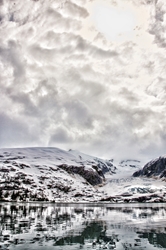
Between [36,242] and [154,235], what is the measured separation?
1931 cm

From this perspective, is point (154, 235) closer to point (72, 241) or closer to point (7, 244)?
point (72, 241)

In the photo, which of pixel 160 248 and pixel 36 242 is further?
pixel 36 242

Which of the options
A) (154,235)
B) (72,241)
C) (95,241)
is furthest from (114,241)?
(154,235)

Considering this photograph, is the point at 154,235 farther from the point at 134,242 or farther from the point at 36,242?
the point at 36,242

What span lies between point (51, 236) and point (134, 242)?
1244 cm

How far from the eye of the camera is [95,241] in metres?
33.8

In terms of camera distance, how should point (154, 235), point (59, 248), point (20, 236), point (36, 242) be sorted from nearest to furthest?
1. point (59, 248)
2. point (36, 242)
3. point (20, 236)
4. point (154, 235)

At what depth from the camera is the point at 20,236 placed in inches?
1432

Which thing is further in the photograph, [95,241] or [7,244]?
[95,241]

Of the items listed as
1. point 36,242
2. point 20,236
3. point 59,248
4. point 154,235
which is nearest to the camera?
point 59,248

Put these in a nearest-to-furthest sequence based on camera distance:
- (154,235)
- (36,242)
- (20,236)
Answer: (36,242), (20,236), (154,235)

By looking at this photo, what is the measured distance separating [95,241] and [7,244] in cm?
1192

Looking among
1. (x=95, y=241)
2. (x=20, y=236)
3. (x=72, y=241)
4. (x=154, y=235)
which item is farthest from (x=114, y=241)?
(x=20, y=236)

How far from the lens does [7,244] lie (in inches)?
1180
